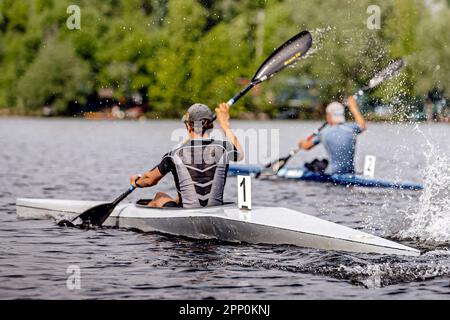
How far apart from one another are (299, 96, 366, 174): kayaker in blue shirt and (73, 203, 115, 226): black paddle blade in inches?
264

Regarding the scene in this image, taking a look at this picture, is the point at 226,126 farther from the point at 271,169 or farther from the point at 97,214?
the point at 271,169

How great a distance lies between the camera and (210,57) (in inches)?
2795

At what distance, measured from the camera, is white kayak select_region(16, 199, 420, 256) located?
1183 cm

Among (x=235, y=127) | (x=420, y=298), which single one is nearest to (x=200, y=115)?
(x=420, y=298)

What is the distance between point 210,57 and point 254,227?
5884cm

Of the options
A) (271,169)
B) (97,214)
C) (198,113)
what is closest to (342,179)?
(271,169)

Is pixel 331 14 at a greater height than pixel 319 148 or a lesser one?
greater

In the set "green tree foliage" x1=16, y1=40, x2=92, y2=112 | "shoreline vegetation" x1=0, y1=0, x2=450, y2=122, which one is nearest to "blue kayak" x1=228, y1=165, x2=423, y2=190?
"shoreline vegetation" x1=0, y1=0, x2=450, y2=122

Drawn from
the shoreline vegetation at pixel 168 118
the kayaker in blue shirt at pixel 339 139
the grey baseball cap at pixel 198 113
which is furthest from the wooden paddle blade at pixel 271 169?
the shoreline vegetation at pixel 168 118

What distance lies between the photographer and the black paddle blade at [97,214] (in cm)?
1511

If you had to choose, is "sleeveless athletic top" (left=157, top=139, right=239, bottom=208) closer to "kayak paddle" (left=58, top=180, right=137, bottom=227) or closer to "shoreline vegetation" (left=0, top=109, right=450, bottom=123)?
"kayak paddle" (left=58, top=180, right=137, bottom=227)

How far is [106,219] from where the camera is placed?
15.1 metres
